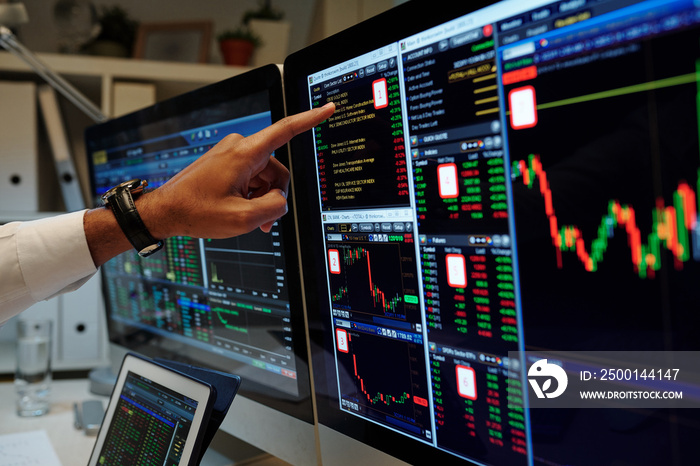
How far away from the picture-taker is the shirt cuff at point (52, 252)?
713mm

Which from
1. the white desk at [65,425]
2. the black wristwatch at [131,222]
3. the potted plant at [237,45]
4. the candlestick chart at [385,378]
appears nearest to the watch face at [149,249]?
the black wristwatch at [131,222]

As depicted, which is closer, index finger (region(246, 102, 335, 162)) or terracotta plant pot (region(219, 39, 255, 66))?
index finger (region(246, 102, 335, 162))

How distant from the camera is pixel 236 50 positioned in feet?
5.57

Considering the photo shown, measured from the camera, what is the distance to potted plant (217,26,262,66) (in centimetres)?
169

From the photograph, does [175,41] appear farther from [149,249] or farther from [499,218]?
[499,218]

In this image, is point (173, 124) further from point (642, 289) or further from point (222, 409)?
point (642, 289)

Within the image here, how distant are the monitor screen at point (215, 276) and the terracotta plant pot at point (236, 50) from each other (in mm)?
625

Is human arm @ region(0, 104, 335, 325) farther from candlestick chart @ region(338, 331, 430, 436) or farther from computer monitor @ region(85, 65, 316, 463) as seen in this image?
candlestick chart @ region(338, 331, 430, 436)

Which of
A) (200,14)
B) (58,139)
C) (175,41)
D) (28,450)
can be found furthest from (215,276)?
(200,14)

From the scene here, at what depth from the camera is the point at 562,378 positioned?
1.43 ft

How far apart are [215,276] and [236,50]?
3.39ft

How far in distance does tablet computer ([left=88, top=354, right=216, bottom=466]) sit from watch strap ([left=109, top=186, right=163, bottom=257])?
0.18 metres

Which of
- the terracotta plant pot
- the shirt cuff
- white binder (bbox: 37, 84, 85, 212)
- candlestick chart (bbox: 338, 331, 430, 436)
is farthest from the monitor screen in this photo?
the terracotta plant pot

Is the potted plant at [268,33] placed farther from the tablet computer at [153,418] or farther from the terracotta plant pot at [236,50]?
the tablet computer at [153,418]
